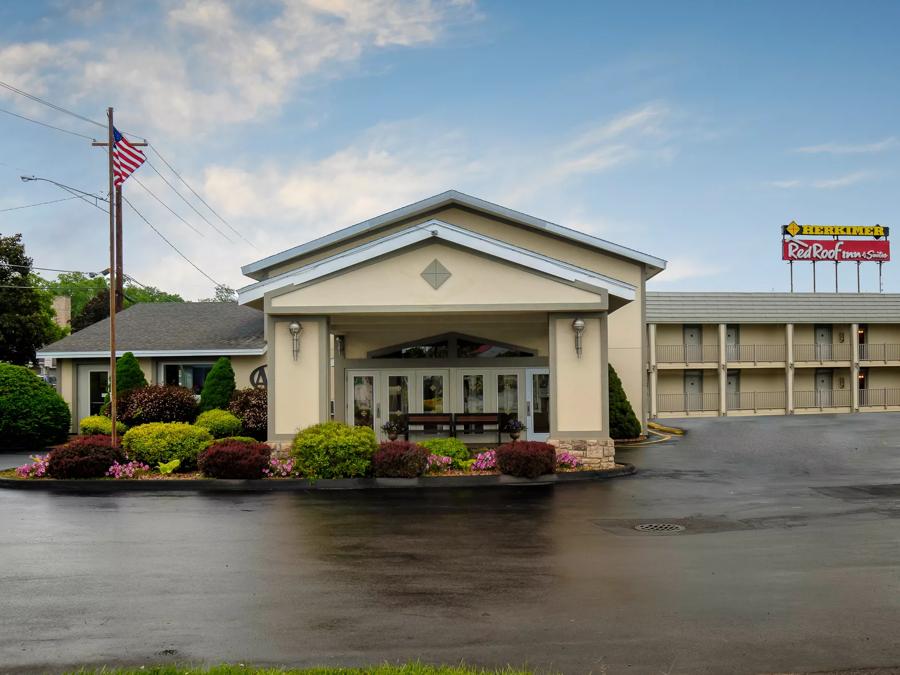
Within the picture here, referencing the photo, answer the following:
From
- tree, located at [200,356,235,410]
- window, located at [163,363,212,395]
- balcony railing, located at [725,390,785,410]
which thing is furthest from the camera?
balcony railing, located at [725,390,785,410]

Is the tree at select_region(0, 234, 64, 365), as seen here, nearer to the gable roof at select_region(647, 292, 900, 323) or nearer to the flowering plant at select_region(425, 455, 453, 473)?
the gable roof at select_region(647, 292, 900, 323)

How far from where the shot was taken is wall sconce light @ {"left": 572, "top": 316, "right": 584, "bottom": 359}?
17.8m

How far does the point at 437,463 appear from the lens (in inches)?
683

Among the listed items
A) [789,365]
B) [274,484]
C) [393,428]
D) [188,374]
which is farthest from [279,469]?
[789,365]

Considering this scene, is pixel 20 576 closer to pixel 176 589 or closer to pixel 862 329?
pixel 176 589

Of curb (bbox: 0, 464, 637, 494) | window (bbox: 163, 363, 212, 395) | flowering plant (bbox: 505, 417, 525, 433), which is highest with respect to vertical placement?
window (bbox: 163, 363, 212, 395)

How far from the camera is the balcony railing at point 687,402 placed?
4494 cm

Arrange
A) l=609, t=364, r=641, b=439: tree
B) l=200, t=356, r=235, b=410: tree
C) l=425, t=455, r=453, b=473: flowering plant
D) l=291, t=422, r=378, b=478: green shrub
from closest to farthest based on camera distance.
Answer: l=291, t=422, r=378, b=478: green shrub < l=425, t=455, r=453, b=473: flowering plant < l=609, t=364, r=641, b=439: tree < l=200, t=356, r=235, b=410: tree

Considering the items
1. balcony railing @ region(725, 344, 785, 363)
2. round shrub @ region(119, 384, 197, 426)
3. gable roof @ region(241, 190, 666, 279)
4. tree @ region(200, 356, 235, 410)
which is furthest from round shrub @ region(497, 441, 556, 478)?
balcony railing @ region(725, 344, 785, 363)

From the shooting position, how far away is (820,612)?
7348 millimetres

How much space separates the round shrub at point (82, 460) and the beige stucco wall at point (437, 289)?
482cm

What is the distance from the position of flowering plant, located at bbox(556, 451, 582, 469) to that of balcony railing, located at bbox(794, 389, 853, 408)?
1297 inches

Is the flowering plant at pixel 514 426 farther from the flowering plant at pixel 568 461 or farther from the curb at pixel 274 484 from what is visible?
the curb at pixel 274 484

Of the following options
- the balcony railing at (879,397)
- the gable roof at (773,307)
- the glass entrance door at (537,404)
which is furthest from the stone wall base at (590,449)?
the balcony railing at (879,397)
